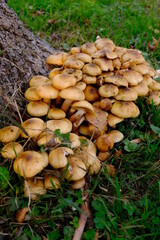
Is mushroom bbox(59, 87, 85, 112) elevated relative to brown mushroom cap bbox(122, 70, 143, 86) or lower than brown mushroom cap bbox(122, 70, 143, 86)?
lower

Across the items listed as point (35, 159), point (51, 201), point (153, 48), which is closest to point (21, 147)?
point (35, 159)

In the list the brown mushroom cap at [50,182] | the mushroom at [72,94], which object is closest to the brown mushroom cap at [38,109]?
the mushroom at [72,94]

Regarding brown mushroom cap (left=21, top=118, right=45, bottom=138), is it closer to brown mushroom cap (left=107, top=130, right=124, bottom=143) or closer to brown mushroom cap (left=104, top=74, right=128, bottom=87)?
brown mushroom cap (left=107, top=130, right=124, bottom=143)

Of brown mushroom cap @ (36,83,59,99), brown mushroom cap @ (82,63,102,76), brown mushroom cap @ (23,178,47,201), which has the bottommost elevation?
brown mushroom cap @ (23,178,47,201)

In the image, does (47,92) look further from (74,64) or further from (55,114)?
(74,64)

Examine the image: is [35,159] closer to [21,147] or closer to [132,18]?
[21,147]

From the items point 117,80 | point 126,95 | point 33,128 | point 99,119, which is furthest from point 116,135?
point 33,128

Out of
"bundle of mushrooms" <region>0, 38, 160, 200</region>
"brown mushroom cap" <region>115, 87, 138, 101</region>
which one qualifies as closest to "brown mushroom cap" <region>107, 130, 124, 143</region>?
"bundle of mushrooms" <region>0, 38, 160, 200</region>
